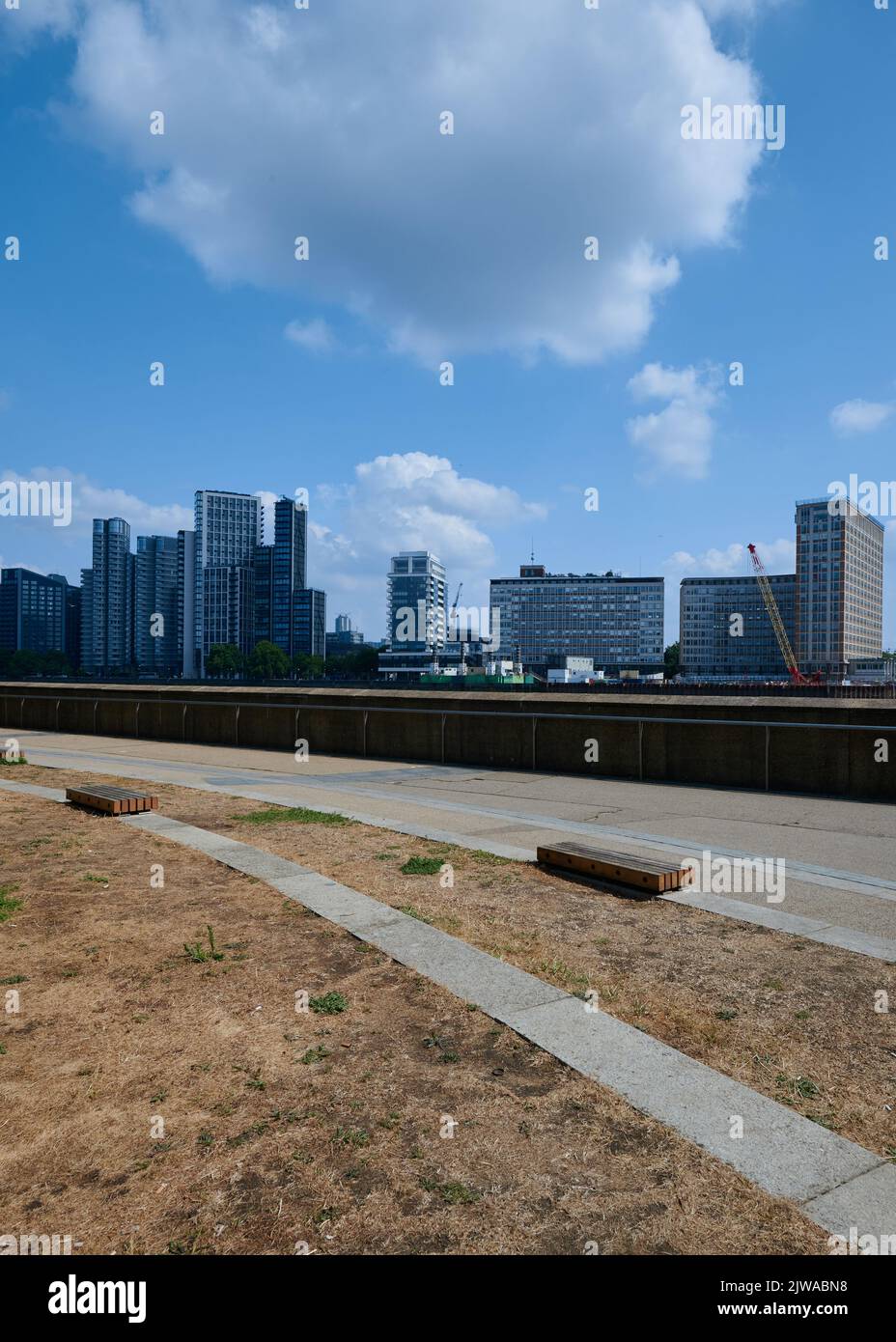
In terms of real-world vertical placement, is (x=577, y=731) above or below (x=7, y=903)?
above

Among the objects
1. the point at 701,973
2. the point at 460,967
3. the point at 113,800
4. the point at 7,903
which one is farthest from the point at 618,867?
the point at 113,800

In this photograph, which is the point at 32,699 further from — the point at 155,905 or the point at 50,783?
the point at 155,905

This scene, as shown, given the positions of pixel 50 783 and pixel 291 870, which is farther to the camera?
pixel 50 783

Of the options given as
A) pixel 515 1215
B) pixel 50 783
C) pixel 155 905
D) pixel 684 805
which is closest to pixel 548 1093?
pixel 515 1215

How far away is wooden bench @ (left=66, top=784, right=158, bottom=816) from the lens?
35.4 feet

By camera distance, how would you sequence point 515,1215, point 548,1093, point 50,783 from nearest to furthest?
point 515,1215 → point 548,1093 → point 50,783

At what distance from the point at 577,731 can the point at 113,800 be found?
825 centimetres

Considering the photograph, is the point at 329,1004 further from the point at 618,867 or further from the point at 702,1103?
the point at 618,867

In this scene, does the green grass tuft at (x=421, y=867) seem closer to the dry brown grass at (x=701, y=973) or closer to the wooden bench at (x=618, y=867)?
the dry brown grass at (x=701, y=973)

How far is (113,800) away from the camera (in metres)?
10.8

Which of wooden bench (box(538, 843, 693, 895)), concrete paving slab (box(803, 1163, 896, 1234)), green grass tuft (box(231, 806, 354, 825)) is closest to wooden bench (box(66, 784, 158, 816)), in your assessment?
green grass tuft (box(231, 806, 354, 825))

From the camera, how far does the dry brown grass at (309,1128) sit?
2.98 m

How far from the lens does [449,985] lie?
16.8 feet
